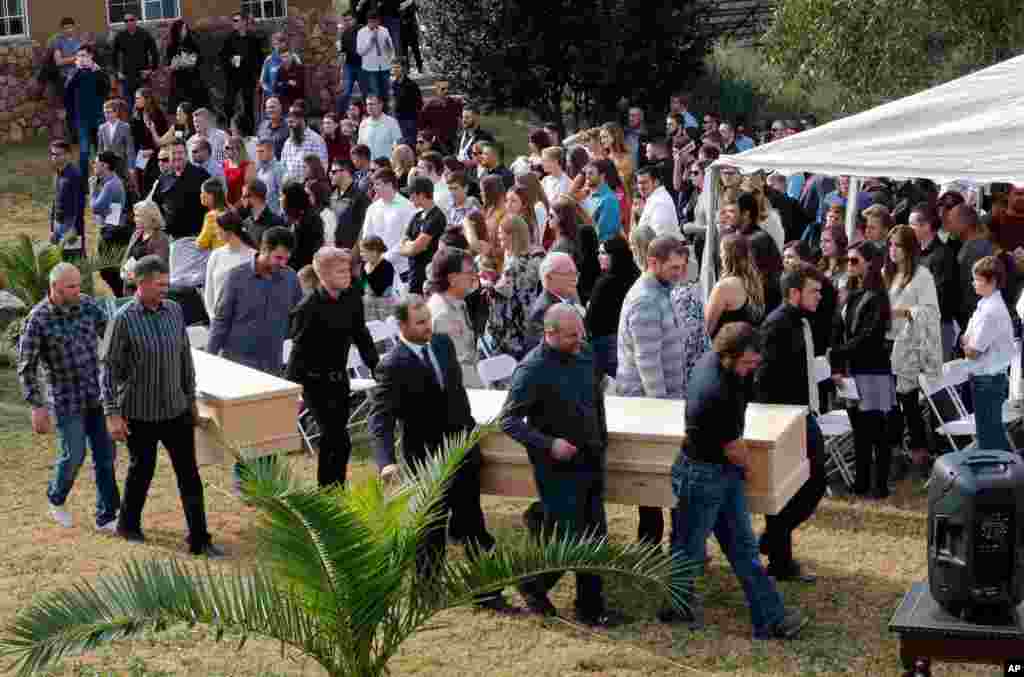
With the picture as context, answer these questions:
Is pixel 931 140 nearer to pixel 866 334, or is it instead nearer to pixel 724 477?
pixel 866 334

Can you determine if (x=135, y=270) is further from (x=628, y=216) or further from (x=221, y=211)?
(x=628, y=216)

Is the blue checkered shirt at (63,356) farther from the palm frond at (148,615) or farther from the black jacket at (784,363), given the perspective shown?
the black jacket at (784,363)

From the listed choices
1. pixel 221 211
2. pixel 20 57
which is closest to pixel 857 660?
pixel 221 211

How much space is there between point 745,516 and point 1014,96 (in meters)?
4.52

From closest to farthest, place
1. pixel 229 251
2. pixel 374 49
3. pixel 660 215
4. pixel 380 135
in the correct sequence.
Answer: pixel 229 251 → pixel 660 215 → pixel 380 135 → pixel 374 49

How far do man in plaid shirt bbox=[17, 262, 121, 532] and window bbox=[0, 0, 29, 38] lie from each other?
18430mm

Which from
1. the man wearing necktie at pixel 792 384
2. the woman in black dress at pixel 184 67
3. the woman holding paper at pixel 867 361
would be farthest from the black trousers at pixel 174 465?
the woman in black dress at pixel 184 67

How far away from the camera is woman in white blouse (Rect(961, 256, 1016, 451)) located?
1132cm

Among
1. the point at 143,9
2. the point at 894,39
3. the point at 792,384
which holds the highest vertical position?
the point at 143,9

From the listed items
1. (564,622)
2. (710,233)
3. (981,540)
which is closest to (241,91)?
(710,233)

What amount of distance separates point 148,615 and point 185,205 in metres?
8.98

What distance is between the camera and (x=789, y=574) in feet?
32.6

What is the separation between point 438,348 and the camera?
9273 millimetres

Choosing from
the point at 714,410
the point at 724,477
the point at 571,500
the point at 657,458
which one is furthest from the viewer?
the point at 657,458
